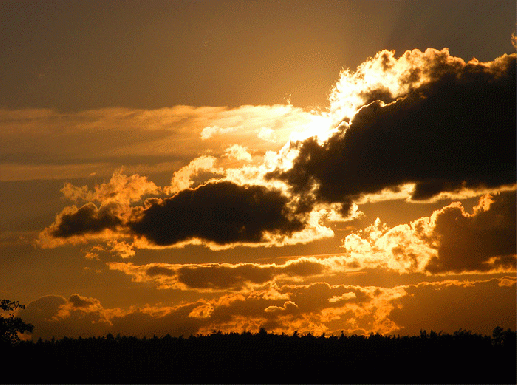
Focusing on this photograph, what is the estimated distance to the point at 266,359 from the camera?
13125cm

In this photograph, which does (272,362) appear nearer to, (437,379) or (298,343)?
(298,343)

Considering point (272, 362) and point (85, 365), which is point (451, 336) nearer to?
point (272, 362)

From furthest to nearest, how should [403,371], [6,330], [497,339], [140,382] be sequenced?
[497,339]
[403,371]
[140,382]
[6,330]

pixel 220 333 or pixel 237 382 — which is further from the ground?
pixel 220 333

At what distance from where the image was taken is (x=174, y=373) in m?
123

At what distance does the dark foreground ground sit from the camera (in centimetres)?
12088

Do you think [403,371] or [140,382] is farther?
[403,371]

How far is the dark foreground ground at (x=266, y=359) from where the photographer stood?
397 ft

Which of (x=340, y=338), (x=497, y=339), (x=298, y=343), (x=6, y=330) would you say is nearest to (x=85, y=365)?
(x=6, y=330)

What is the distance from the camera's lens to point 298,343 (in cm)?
14238

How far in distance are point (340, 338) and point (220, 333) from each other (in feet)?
85.3

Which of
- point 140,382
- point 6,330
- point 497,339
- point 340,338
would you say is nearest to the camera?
point 6,330

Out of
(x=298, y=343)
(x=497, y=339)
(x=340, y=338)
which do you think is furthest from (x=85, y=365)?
(x=497, y=339)

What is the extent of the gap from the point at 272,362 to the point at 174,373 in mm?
19031
